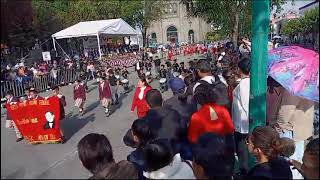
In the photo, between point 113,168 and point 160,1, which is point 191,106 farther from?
point 160,1

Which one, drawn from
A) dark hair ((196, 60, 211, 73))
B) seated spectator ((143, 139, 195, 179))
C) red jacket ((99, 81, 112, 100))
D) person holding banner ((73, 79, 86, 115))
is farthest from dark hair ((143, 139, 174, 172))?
red jacket ((99, 81, 112, 100))

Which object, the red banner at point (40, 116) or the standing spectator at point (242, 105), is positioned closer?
the standing spectator at point (242, 105)

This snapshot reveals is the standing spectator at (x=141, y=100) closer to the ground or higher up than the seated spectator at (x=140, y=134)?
closer to the ground

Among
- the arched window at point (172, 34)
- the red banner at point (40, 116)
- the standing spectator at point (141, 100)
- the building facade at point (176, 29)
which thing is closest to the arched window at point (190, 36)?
the building facade at point (176, 29)

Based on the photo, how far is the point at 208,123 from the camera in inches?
155

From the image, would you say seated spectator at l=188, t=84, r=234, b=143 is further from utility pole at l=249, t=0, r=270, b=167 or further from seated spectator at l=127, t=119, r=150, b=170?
seated spectator at l=127, t=119, r=150, b=170

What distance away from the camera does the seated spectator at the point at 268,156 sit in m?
2.89

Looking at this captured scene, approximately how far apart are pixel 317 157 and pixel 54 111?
612 centimetres

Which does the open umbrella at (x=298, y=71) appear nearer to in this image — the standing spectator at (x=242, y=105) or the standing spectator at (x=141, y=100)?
the standing spectator at (x=242, y=105)

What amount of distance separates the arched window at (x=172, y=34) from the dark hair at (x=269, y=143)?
63.4 m

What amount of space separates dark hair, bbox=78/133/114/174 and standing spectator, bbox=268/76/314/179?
2273 millimetres

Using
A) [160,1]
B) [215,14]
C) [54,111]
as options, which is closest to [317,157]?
[54,111]

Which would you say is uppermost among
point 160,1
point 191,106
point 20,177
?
point 160,1

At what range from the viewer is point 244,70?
4.60 m
